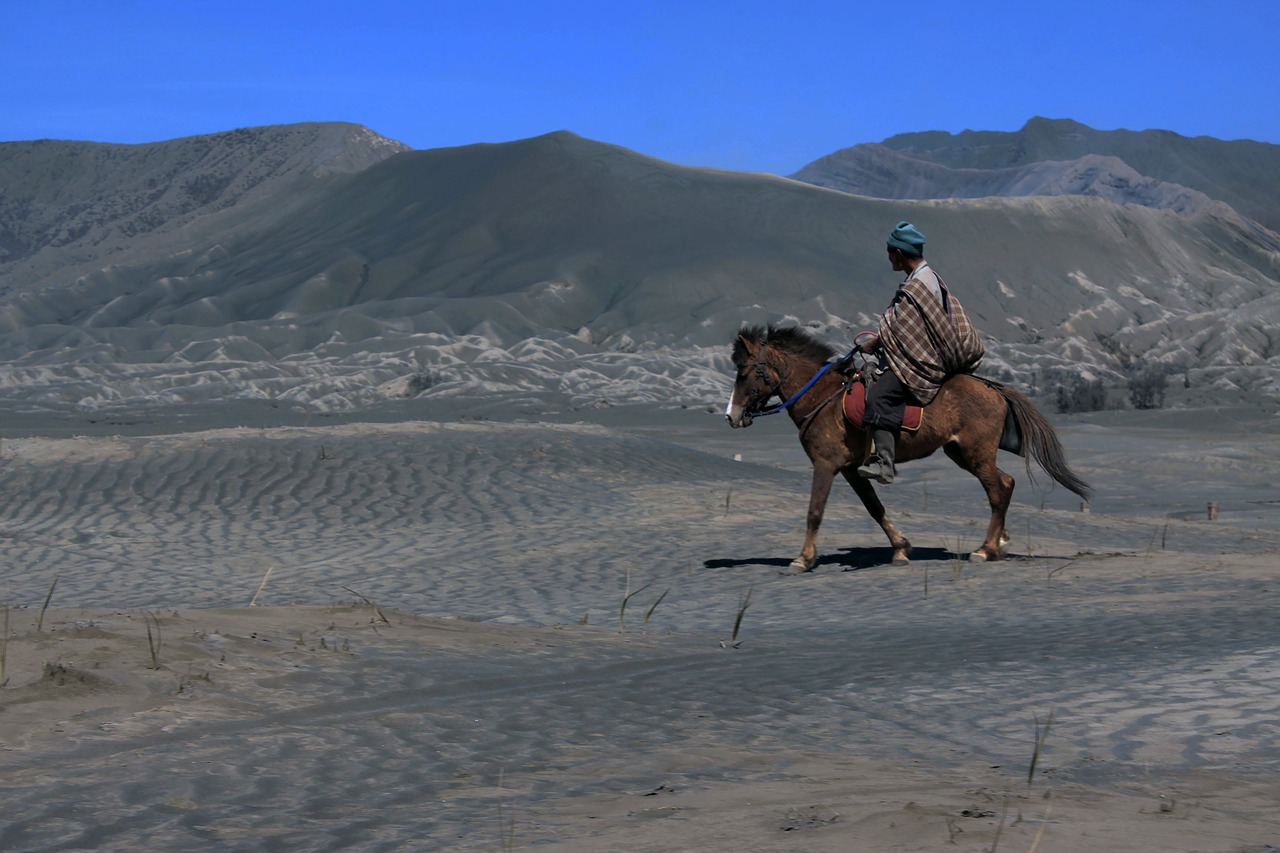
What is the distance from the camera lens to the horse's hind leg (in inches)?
407

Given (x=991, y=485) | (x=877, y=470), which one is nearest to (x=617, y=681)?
(x=877, y=470)

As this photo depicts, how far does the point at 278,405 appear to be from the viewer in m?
32.9

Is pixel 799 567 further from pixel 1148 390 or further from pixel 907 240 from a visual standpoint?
pixel 1148 390

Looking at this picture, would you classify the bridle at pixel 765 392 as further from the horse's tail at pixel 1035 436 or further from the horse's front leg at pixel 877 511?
the horse's tail at pixel 1035 436

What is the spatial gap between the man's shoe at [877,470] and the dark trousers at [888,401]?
26 cm

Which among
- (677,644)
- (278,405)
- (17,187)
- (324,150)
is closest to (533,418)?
(278,405)

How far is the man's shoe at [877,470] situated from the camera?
10180 millimetres

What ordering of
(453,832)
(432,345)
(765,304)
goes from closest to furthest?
(453,832)
(432,345)
(765,304)

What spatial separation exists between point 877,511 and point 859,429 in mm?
820

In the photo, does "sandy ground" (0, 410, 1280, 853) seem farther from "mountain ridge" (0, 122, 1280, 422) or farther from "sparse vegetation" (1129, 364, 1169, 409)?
"sparse vegetation" (1129, 364, 1169, 409)

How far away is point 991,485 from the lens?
10.4m

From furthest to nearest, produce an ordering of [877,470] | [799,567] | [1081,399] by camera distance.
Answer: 1. [1081,399]
2. [799,567]
3. [877,470]

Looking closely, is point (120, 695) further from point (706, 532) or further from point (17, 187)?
point (17, 187)

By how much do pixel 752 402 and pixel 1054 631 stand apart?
347 cm
